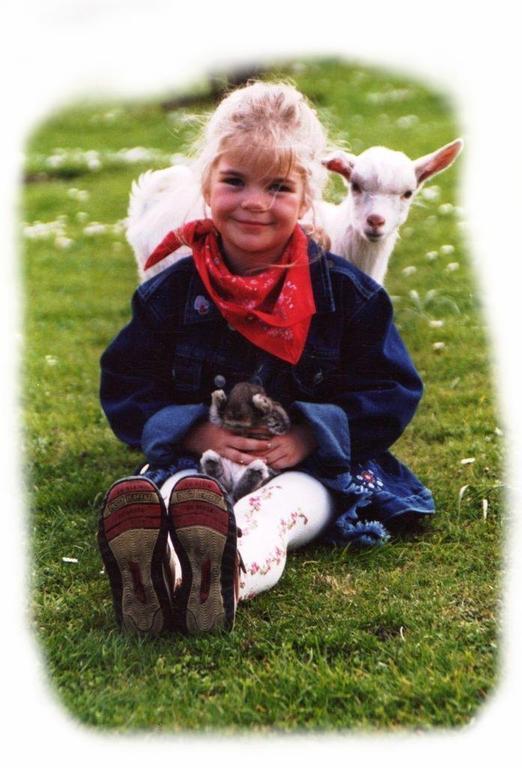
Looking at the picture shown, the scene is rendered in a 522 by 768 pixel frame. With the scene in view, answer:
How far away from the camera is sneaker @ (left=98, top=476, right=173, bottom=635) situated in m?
2.81

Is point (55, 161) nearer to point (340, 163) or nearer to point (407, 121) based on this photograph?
point (407, 121)

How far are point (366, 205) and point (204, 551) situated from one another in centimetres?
189

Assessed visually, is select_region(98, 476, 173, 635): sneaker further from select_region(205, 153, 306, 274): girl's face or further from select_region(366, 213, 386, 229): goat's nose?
select_region(366, 213, 386, 229): goat's nose

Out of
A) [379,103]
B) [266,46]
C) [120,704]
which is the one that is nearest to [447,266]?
[266,46]

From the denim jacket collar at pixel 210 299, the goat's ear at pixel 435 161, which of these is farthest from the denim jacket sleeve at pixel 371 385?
the goat's ear at pixel 435 161

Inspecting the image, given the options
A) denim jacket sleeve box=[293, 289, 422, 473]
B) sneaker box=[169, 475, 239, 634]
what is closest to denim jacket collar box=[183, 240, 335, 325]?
denim jacket sleeve box=[293, 289, 422, 473]

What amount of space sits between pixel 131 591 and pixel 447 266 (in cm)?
449

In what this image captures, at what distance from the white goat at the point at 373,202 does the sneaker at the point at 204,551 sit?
1.58 m

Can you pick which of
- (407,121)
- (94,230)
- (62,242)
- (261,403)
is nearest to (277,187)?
(261,403)

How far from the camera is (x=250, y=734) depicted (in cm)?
244

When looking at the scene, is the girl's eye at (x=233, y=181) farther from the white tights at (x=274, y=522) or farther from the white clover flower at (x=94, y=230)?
the white clover flower at (x=94, y=230)

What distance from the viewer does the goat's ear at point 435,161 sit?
4.33 meters

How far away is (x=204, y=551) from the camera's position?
111 inches

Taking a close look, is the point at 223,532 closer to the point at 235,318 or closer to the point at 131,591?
the point at 131,591
